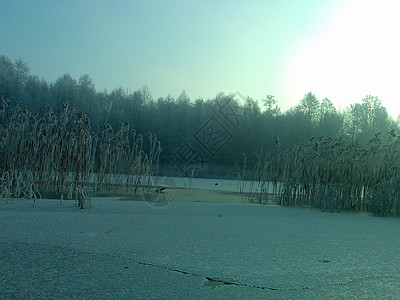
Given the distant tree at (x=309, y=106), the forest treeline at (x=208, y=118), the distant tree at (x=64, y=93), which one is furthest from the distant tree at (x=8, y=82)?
the distant tree at (x=309, y=106)

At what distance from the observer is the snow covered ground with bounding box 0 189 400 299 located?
1.67 meters

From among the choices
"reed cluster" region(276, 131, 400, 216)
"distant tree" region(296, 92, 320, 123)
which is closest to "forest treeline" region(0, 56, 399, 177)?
"distant tree" region(296, 92, 320, 123)

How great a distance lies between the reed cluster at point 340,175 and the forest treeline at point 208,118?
1498 cm

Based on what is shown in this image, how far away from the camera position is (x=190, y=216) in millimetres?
4008

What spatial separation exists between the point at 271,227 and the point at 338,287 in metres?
1.71

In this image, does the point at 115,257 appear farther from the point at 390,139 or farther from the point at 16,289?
the point at 390,139

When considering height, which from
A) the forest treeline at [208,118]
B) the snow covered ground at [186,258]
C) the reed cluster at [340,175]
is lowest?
the snow covered ground at [186,258]

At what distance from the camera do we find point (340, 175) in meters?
5.91

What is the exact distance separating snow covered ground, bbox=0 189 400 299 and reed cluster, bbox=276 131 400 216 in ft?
6.49

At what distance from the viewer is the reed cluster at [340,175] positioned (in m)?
5.63

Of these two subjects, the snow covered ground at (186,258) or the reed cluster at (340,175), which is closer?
the snow covered ground at (186,258)

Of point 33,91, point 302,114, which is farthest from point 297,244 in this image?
point 33,91

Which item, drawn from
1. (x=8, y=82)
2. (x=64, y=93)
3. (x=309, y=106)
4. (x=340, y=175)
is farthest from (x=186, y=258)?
(x=64, y=93)

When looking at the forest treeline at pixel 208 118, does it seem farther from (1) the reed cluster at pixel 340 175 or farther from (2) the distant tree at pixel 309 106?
(1) the reed cluster at pixel 340 175
